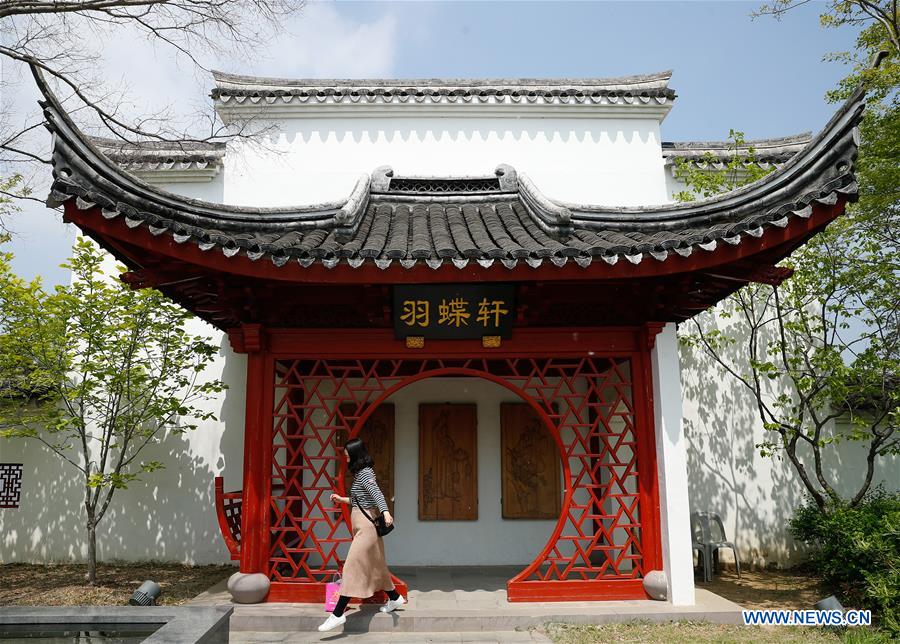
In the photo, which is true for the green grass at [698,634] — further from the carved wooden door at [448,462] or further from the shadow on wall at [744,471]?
the shadow on wall at [744,471]

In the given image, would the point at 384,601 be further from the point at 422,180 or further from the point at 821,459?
the point at 821,459

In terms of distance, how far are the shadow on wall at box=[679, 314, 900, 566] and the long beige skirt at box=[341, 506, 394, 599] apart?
4.41 meters

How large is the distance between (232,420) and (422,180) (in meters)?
3.64

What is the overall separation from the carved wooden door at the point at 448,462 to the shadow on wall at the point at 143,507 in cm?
222

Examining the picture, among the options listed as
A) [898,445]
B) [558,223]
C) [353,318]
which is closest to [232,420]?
[353,318]

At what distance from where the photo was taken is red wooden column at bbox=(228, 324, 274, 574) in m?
5.06

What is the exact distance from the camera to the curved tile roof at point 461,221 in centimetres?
402

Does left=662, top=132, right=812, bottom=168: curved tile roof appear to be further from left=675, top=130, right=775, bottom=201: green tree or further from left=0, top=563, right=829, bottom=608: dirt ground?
left=0, top=563, right=829, bottom=608: dirt ground

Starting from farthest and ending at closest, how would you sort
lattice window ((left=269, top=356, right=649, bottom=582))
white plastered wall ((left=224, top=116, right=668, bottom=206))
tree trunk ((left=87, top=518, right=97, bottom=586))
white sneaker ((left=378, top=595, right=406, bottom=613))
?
white plastered wall ((left=224, top=116, right=668, bottom=206))
tree trunk ((left=87, top=518, right=97, bottom=586))
lattice window ((left=269, top=356, right=649, bottom=582))
white sneaker ((left=378, top=595, right=406, bottom=613))

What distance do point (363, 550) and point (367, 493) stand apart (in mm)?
407

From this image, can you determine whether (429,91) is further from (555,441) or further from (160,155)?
(555,441)

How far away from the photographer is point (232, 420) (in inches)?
295

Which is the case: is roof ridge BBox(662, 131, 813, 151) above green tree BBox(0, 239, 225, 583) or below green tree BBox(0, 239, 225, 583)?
above

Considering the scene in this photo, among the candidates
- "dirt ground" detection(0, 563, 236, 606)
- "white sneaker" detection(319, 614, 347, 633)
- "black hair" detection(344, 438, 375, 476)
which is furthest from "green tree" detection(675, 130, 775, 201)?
"dirt ground" detection(0, 563, 236, 606)
